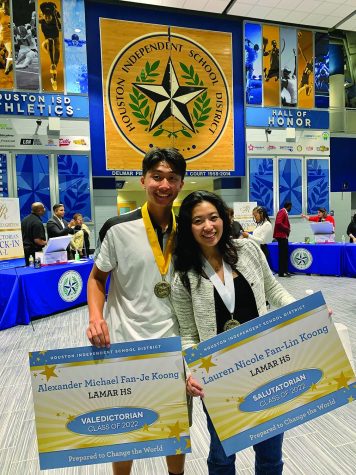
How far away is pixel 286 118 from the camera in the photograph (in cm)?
967

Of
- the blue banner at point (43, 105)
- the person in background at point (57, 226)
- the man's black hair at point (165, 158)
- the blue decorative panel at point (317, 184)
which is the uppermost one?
the blue banner at point (43, 105)

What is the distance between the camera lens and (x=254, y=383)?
3.60 feet

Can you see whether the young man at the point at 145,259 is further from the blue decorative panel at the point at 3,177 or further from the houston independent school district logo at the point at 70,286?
the blue decorative panel at the point at 3,177

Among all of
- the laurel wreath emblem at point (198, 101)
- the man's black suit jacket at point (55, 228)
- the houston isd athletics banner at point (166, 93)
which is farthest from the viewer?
the laurel wreath emblem at point (198, 101)

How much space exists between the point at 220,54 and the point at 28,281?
24.7ft

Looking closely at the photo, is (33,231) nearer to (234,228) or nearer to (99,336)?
(234,228)

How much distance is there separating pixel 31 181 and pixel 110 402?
7.39 metres

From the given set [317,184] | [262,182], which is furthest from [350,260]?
[317,184]

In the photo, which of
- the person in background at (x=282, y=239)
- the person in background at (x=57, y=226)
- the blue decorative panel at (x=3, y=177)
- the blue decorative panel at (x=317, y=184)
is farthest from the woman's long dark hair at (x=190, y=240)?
the blue decorative panel at (x=317, y=184)

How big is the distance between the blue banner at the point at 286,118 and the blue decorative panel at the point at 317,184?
103 cm

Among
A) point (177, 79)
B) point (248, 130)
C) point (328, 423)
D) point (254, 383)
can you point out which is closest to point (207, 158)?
point (248, 130)

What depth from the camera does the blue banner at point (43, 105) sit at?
744 cm

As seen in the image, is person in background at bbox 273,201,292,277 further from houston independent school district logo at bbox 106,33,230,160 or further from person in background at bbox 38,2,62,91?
person in background at bbox 38,2,62,91

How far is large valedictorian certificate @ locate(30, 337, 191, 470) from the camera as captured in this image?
1.10 meters
